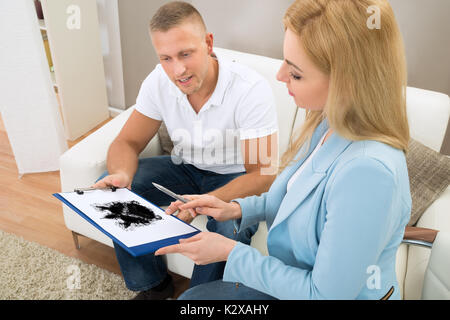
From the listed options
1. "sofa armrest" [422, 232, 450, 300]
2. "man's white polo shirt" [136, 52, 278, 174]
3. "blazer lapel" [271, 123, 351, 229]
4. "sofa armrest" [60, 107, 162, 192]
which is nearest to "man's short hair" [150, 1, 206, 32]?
"man's white polo shirt" [136, 52, 278, 174]

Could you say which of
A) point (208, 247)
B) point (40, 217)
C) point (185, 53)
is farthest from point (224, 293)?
point (40, 217)

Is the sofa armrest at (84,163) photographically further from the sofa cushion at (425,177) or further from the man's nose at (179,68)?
the sofa cushion at (425,177)

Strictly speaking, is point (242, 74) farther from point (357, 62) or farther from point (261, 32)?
point (357, 62)

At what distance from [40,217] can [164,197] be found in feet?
2.88

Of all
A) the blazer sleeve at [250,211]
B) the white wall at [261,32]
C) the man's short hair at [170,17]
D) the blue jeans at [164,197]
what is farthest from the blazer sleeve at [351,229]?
the white wall at [261,32]

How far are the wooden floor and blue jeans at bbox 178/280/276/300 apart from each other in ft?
1.96

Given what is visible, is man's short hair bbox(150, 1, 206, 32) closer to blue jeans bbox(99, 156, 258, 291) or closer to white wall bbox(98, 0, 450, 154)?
blue jeans bbox(99, 156, 258, 291)

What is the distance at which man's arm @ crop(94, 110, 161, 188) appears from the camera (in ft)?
4.98

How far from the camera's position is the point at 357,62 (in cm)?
77

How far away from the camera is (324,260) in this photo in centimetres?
85
